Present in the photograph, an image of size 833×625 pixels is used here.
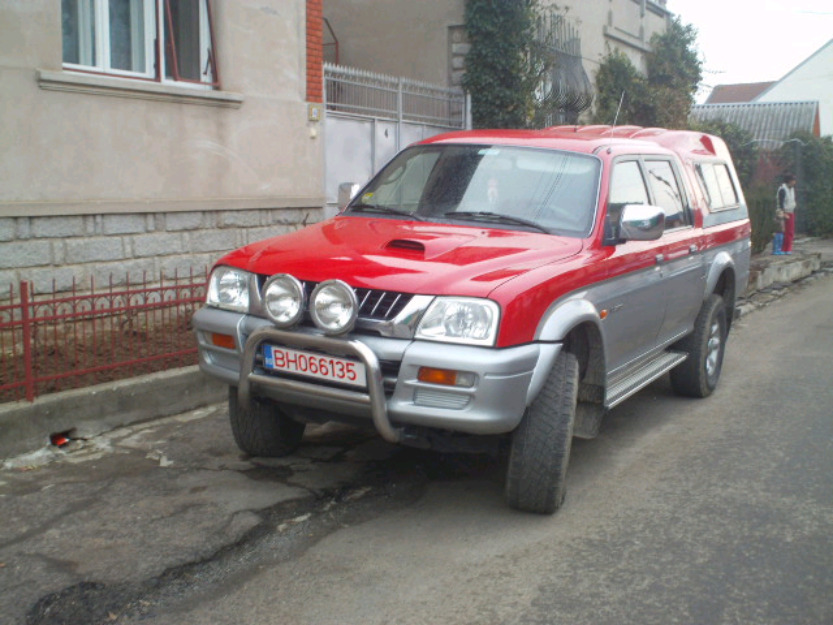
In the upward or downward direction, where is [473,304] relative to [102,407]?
upward

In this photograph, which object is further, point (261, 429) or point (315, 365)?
point (261, 429)

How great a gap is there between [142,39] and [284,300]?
17.4ft

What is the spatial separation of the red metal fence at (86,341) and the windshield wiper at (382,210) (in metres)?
1.58

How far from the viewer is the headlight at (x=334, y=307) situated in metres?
4.29

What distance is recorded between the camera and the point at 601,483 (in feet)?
17.4

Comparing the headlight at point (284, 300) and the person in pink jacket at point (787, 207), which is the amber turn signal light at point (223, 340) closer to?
the headlight at point (284, 300)

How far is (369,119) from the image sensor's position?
12.5 metres

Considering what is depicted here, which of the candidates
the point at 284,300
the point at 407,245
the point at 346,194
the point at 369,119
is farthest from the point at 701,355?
the point at 369,119

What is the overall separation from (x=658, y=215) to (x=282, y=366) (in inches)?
89.7

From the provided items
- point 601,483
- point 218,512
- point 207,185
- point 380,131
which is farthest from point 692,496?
point 380,131

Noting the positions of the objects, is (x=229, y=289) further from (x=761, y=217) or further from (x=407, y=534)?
(x=761, y=217)

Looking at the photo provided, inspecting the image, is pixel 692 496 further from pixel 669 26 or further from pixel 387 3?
pixel 669 26

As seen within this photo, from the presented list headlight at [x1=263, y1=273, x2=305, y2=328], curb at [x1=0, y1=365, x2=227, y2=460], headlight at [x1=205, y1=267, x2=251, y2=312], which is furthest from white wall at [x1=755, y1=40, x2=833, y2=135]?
headlight at [x1=263, y1=273, x2=305, y2=328]

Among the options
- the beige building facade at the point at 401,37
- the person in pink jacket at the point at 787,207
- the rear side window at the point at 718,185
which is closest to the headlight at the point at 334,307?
the rear side window at the point at 718,185
